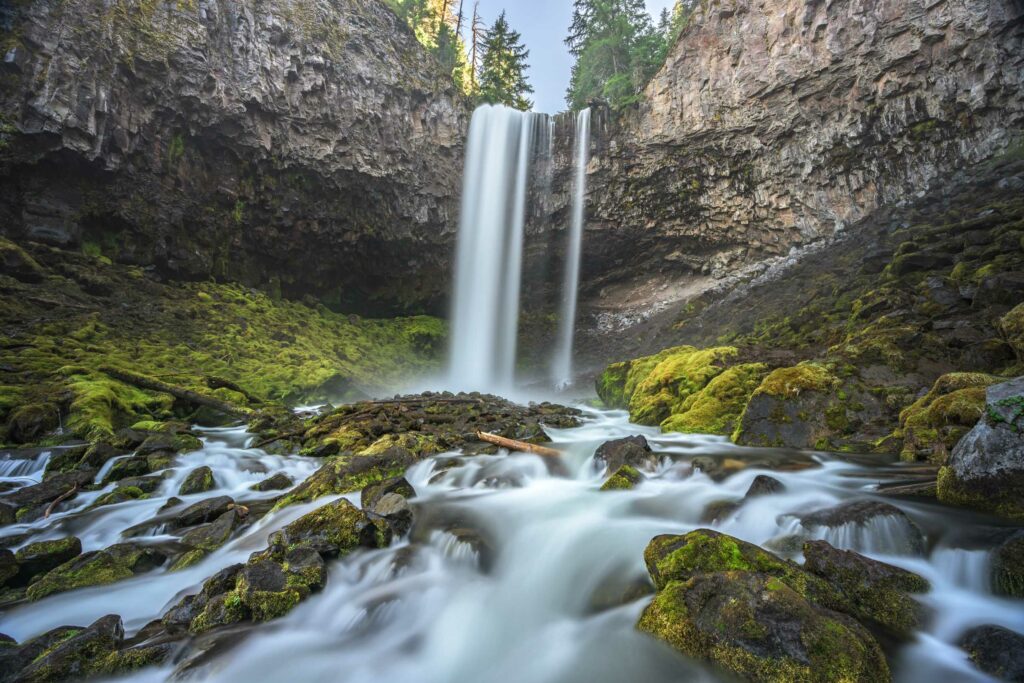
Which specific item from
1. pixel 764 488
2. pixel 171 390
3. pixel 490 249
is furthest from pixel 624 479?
pixel 490 249

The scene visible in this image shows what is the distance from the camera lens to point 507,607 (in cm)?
330

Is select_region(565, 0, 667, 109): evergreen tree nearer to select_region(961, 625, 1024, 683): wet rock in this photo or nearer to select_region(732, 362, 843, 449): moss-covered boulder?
select_region(732, 362, 843, 449): moss-covered boulder

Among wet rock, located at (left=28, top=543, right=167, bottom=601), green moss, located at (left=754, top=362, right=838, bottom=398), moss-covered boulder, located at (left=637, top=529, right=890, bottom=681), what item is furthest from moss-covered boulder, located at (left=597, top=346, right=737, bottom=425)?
wet rock, located at (left=28, top=543, right=167, bottom=601)

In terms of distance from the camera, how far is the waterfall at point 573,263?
927 inches

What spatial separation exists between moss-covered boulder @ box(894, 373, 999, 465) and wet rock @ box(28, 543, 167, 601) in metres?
7.39

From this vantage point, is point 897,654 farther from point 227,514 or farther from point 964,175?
point 964,175

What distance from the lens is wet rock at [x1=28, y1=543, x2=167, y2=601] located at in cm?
343

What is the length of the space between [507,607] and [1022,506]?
365 cm

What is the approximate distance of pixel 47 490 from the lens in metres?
5.39

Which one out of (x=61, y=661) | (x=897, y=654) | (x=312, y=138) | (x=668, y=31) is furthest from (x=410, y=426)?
(x=668, y=31)

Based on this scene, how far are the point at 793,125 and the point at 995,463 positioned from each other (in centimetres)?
1987

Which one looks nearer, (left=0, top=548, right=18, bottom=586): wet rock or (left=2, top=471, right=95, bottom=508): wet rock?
(left=0, top=548, right=18, bottom=586): wet rock

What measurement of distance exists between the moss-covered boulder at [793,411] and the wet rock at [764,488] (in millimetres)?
2615

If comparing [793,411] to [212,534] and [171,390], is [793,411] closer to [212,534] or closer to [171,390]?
[212,534]
